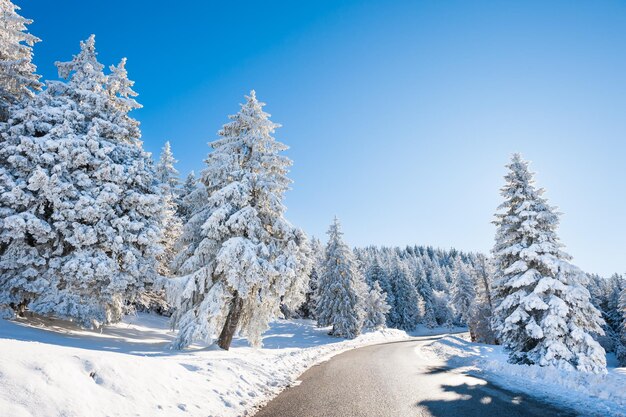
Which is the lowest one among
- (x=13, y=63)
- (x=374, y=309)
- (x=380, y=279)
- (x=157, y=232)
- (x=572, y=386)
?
→ (x=572, y=386)

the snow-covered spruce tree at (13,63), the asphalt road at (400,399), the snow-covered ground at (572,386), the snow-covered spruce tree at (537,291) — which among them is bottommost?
the asphalt road at (400,399)

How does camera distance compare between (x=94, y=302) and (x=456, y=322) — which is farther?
(x=456, y=322)

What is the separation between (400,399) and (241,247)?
9.30 metres

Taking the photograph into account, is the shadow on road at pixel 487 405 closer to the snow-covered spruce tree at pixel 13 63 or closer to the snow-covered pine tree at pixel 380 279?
the snow-covered spruce tree at pixel 13 63

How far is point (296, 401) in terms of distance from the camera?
27.8 ft

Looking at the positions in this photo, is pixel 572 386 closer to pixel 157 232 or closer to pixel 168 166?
pixel 157 232

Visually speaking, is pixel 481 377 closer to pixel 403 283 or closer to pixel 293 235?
pixel 293 235

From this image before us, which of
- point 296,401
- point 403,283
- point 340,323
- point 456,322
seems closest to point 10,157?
point 296,401

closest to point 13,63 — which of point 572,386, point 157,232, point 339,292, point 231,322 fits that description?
point 157,232

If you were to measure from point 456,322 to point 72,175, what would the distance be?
335 ft

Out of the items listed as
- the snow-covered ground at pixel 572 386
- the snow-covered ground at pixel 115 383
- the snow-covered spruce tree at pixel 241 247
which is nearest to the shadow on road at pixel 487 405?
the snow-covered ground at pixel 572 386

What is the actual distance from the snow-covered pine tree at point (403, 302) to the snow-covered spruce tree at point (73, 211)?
60.7 meters

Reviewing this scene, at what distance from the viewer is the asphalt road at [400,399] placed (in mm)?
7367

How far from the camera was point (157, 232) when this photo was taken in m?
16.1
